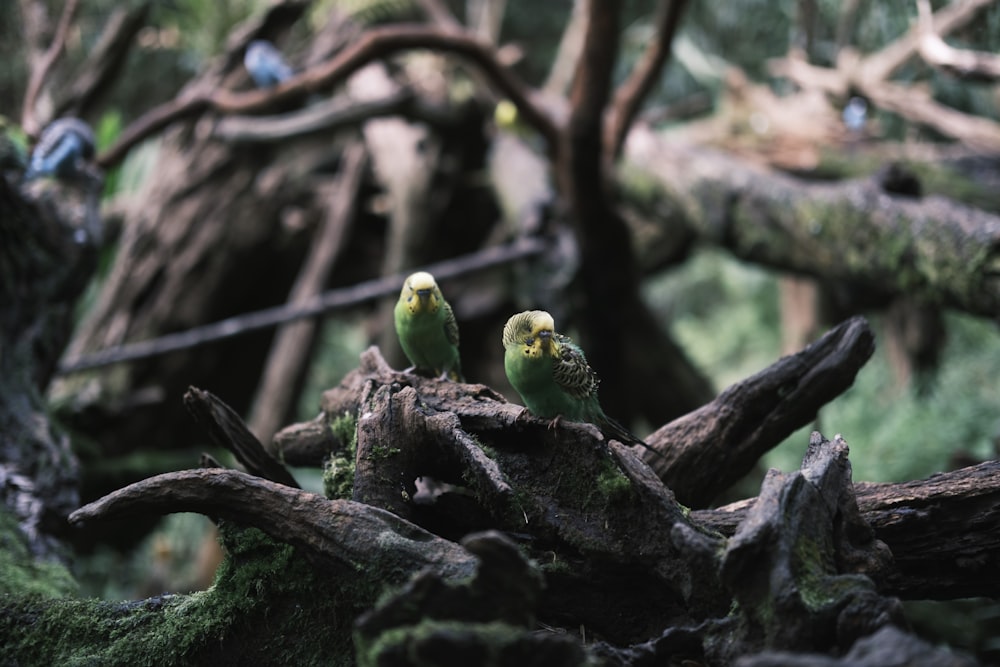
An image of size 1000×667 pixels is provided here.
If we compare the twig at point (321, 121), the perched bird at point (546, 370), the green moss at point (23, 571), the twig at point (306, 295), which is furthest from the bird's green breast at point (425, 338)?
the twig at point (321, 121)

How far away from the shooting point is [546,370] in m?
2.29

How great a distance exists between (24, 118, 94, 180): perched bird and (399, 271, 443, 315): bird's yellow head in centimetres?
220

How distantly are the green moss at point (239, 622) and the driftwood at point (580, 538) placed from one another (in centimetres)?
13

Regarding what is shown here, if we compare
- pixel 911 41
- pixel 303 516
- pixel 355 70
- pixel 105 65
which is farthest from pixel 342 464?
pixel 911 41

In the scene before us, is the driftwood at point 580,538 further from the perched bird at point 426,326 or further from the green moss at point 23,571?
the green moss at point 23,571

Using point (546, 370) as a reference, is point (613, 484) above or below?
below

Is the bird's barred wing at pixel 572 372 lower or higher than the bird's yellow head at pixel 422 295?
lower

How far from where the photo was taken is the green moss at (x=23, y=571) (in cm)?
249

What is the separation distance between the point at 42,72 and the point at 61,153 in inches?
45.8

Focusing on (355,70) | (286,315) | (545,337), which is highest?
(355,70)

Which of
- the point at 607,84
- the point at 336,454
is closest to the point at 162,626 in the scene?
the point at 336,454

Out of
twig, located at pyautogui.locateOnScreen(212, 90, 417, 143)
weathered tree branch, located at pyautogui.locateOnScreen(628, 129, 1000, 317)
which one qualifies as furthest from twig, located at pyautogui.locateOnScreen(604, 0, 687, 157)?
twig, located at pyautogui.locateOnScreen(212, 90, 417, 143)

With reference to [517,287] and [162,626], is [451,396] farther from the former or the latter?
[517,287]

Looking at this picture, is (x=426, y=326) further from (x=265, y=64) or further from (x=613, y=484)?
(x=265, y=64)
